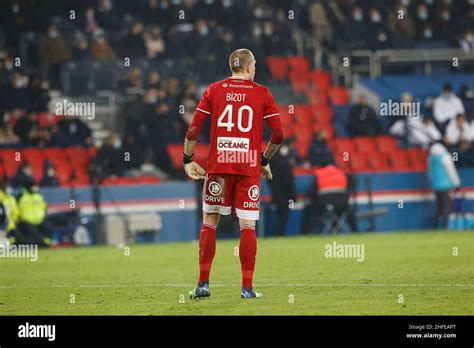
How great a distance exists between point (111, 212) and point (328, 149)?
4936 millimetres

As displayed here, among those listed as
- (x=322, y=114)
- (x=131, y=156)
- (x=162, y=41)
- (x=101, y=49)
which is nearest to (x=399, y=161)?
(x=322, y=114)

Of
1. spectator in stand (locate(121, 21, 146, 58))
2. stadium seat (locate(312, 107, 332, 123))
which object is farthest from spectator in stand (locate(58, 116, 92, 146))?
stadium seat (locate(312, 107, 332, 123))

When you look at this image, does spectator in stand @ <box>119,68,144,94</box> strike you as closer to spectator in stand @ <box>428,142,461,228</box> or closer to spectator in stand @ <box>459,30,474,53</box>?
spectator in stand @ <box>428,142,461,228</box>

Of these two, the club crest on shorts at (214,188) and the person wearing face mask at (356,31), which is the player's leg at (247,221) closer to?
the club crest on shorts at (214,188)

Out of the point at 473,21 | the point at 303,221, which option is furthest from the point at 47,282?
the point at 473,21

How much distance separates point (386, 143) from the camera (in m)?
26.4

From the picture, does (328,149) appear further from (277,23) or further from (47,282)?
(47,282)

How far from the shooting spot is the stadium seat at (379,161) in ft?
83.5

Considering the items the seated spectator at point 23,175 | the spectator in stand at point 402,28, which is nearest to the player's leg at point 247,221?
the seated spectator at point 23,175

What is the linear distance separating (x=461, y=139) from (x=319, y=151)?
11.5 feet

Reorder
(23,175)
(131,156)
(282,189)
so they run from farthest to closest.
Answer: (131,156)
(282,189)
(23,175)

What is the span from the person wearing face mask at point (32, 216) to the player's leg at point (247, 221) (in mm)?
10518

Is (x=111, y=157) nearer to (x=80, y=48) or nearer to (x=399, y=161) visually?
(x=80, y=48)

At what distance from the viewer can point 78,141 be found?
24.8m
